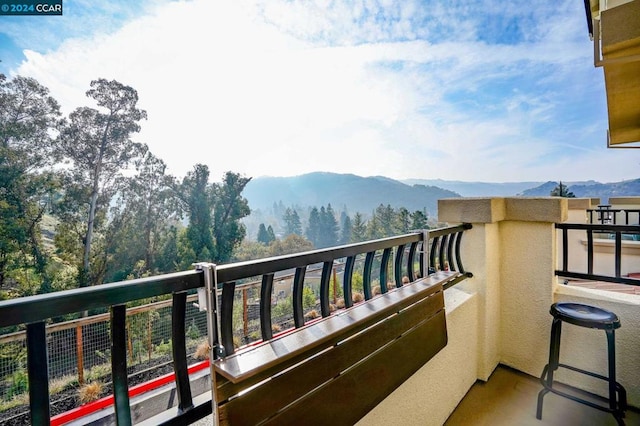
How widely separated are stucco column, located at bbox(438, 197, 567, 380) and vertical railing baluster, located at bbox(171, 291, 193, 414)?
206 centimetres

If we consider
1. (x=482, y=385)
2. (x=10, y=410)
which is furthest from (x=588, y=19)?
(x=10, y=410)

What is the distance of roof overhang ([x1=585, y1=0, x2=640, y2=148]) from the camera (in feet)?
5.10

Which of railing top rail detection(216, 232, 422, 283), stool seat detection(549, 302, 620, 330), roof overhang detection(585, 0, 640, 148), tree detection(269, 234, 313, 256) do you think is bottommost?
tree detection(269, 234, 313, 256)

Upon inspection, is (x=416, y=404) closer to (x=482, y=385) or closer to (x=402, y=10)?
(x=482, y=385)

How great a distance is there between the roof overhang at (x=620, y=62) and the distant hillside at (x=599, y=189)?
4.24 meters

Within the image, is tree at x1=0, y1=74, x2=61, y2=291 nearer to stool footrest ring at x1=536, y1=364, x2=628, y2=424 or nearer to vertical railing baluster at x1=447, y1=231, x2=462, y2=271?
vertical railing baluster at x1=447, y1=231, x2=462, y2=271

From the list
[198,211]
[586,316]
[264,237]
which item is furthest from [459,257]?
[264,237]

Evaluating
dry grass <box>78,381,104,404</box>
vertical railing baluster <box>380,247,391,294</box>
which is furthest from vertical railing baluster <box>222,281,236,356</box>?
dry grass <box>78,381,104,404</box>

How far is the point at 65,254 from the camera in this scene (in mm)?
16031

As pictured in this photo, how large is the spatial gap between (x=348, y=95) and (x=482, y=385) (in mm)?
21100

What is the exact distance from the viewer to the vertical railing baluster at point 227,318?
2.71ft

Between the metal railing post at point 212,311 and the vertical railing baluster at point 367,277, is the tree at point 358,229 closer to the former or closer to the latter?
the vertical railing baluster at point 367,277

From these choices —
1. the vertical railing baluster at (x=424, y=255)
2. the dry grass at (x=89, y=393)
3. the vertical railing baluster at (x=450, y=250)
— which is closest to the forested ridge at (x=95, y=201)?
the dry grass at (x=89, y=393)

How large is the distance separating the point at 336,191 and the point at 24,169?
53.2 m
